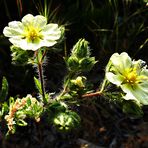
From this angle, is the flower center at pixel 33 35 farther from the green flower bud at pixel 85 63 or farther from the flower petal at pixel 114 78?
the flower petal at pixel 114 78

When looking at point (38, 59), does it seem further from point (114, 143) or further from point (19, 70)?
point (114, 143)

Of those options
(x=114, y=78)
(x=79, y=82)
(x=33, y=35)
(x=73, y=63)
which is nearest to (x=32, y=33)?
(x=33, y=35)

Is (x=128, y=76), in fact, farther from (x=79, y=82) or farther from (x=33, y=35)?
(x=33, y=35)

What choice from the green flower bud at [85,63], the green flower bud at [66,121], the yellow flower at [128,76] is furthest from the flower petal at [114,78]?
the green flower bud at [66,121]

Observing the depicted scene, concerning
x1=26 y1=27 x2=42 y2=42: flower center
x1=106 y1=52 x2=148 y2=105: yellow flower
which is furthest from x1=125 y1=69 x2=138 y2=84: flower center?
x1=26 y1=27 x2=42 y2=42: flower center

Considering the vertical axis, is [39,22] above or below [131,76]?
above

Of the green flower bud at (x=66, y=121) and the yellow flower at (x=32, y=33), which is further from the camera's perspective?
the yellow flower at (x=32, y=33)

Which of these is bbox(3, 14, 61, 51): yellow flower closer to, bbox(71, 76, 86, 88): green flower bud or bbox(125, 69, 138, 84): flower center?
bbox(71, 76, 86, 88): green flower bud
